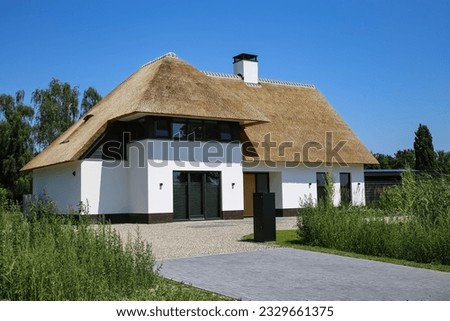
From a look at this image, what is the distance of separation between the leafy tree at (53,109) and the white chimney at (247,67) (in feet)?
46.3

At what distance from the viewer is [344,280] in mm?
7234

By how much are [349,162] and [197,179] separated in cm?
878

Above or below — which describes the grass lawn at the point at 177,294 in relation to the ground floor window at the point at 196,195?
below

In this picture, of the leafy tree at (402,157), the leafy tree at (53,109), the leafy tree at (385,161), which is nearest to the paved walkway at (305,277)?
the leafy tree at (53,109)

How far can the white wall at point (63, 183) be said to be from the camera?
21.3 metres

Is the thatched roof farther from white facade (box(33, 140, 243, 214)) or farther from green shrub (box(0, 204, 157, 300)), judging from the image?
green shrub (box(0, 204, 157, 300))

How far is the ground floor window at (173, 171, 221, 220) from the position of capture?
2081 cm

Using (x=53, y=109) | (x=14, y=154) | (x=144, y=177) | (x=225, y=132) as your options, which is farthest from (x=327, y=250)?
(x=53, y=109)

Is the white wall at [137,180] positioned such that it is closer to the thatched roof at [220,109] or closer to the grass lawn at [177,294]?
the thatched roof at [220,109]

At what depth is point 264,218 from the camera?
12.3 metres

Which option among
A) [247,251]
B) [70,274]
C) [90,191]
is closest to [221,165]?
[90,191]

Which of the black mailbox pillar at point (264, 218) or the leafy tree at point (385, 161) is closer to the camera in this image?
the black mailbox pillar at point (264, 218)

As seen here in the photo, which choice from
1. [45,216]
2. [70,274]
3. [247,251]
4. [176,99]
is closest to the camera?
[70,274]
